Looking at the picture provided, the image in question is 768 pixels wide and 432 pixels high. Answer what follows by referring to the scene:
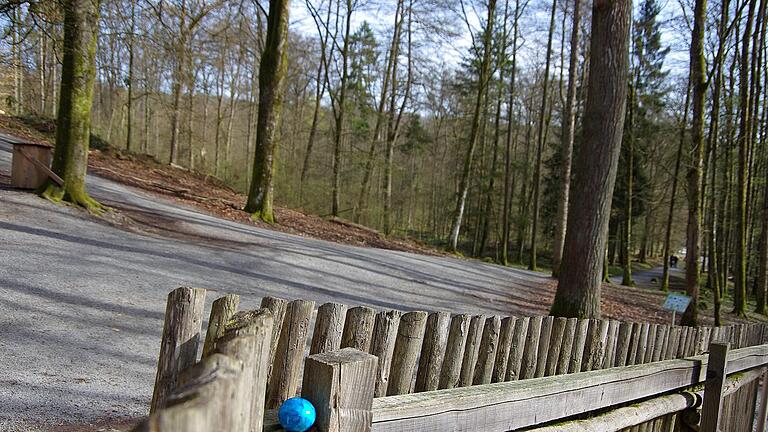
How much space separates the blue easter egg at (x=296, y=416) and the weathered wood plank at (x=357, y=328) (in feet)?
1.47

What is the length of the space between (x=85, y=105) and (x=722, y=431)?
439 inches

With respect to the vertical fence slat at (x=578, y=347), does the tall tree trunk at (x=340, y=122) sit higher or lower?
higher

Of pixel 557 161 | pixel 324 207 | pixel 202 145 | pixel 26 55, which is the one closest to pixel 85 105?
pixel 26 55

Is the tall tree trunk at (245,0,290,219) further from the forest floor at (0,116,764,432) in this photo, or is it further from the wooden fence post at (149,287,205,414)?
the wooden fence post at (149,287,205,414)

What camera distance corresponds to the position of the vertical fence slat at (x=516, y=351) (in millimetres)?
2930

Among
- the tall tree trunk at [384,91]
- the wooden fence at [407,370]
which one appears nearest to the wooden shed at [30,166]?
the wooden fence at [407,370]

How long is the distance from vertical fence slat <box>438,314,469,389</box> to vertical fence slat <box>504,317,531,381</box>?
1.63ft

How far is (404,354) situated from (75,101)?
10160 mm

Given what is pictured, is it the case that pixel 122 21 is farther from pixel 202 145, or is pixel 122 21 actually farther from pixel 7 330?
pixel 202 145

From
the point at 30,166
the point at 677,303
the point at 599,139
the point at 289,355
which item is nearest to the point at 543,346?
the point at 289,355

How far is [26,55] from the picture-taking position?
33.6ft

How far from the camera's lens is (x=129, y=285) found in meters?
6.90

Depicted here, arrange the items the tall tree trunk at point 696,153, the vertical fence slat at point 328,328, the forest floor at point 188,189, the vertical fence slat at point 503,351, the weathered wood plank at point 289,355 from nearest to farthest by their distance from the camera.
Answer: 1. the weathered wood plank at point 289,355
2. the vertical fence slat at point 328,328
3. the vertical fence slat at point 503,351
4. the tall tree trunk at point 696,153
5. the forest floor at point 188,189

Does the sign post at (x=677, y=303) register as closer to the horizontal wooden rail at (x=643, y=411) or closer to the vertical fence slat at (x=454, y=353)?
the horizontal wooden rail at (x=643, y=411)
